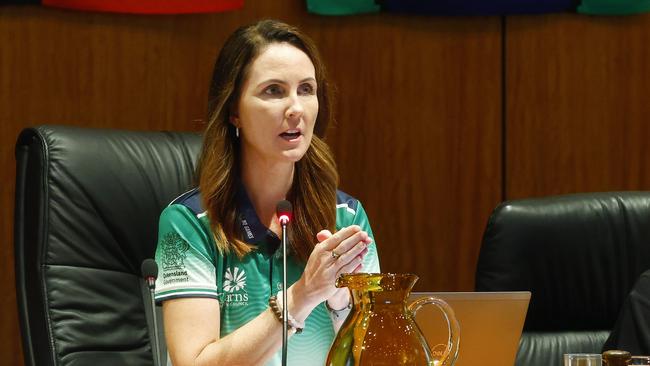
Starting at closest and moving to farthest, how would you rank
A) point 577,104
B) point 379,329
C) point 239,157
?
point 379,329 → point 239,157 → point 577,104

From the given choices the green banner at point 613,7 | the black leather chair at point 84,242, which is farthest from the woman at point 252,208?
the green banner at point 613,7

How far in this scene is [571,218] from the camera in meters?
2.63

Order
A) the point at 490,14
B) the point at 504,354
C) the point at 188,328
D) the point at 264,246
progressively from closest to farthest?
the point at 504,354, the point at 188,328, the point at 264,246, the point at 490,14

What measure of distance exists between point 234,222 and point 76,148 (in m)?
0.37

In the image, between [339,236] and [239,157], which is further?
[239,157]

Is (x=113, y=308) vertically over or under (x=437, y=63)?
under

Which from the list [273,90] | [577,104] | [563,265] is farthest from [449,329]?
[577,104]

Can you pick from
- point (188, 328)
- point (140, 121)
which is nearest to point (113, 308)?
point (188, 328)

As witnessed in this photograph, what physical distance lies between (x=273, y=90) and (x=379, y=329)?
3.42 feet

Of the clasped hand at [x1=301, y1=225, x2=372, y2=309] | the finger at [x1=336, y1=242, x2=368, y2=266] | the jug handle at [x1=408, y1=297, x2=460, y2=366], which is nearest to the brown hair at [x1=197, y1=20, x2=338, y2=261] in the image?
the clasped hand at [x1=301, y1=225, x2=372, y2=309]

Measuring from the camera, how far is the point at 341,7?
11.8 feet

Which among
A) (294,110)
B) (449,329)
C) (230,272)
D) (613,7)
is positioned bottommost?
(230,272)

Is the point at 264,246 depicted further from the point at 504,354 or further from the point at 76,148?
the point at 504,354

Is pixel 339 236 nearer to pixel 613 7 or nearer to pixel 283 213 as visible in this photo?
pixel 283 213
